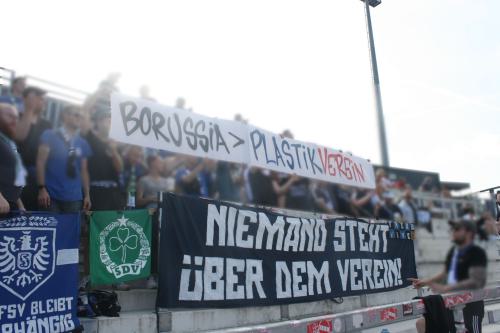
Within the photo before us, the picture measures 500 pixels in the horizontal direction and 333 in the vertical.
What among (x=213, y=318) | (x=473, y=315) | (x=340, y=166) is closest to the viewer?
(x=213, y=318)

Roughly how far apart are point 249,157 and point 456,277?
170 inches

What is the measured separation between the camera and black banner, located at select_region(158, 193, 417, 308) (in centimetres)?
580

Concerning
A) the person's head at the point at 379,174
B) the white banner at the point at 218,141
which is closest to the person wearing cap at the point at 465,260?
the white banner at the point at 218,141

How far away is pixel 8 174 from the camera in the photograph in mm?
4691

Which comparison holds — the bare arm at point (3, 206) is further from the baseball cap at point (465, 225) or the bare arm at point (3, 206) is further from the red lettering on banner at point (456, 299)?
the red lettering on banner at point (456, 299)

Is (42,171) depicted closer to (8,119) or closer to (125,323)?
(8,119)

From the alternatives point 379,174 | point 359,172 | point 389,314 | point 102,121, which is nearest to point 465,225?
point 389,314

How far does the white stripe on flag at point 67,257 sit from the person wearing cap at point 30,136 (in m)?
0.71

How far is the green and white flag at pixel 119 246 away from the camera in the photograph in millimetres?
5320

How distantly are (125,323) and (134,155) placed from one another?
2.31 m

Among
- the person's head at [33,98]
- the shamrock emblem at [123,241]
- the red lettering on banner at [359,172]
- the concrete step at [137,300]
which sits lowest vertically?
the concrete step at [137,300]

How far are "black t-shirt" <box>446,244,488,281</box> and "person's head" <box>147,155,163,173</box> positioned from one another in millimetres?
4254

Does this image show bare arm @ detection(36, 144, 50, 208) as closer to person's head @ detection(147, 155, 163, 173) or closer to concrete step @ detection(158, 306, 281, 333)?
person's head @ detection(147, 155, 163, 173)

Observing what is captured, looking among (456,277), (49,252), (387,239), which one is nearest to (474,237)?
(456,277)
